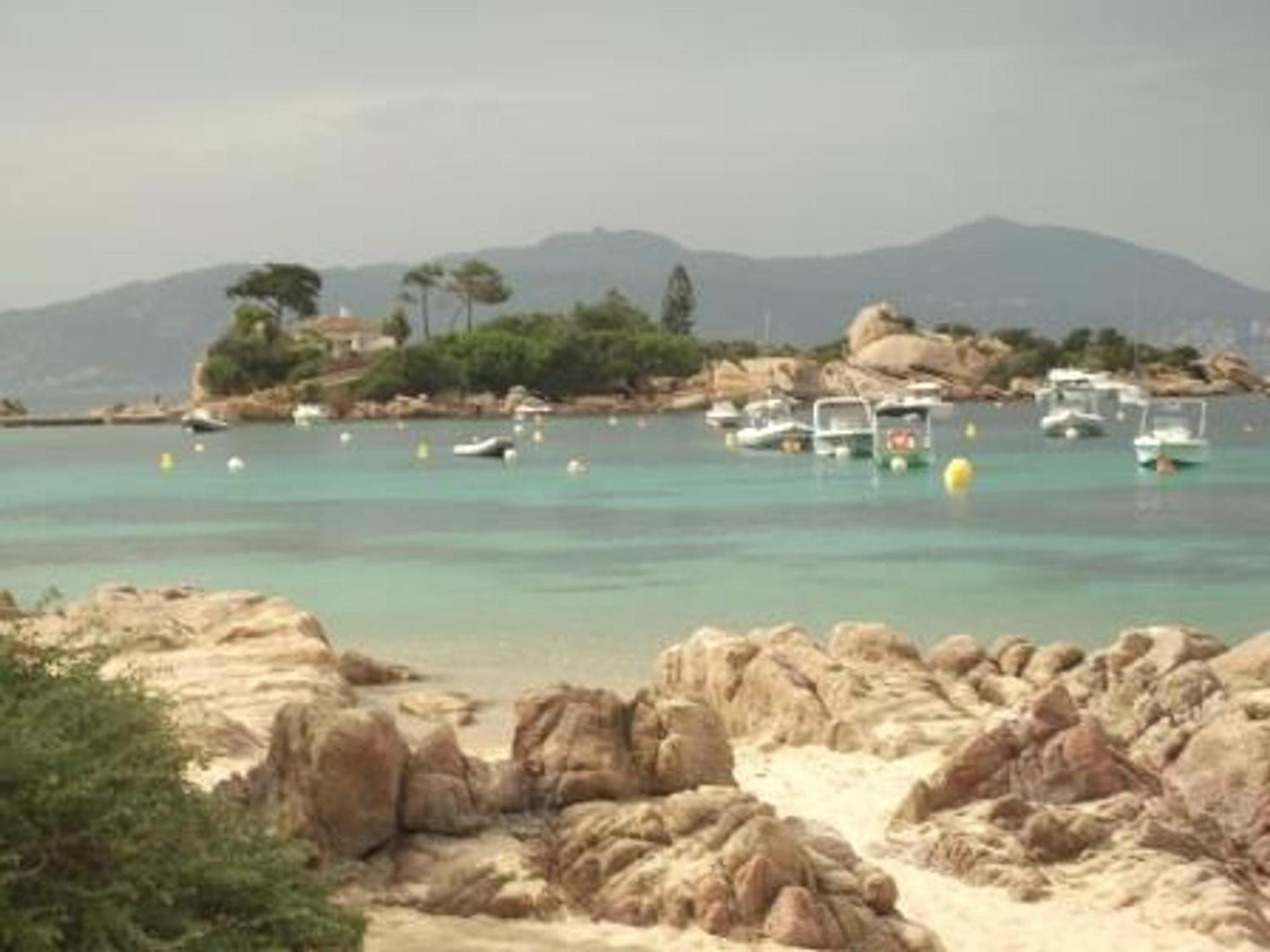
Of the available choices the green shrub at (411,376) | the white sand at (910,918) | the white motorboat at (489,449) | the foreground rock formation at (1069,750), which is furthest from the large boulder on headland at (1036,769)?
the green shrub at (411,376)

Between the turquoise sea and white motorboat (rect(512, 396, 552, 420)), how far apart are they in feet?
137

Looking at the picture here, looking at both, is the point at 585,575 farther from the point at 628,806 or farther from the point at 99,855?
the point at 99,855

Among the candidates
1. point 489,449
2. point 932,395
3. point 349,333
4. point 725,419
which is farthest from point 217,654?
point 349,333

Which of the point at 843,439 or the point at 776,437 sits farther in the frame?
the point at 776,437

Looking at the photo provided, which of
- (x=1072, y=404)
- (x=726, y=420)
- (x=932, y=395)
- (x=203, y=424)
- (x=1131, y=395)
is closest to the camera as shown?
(x=726, y=420)

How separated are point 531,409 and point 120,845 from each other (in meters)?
126

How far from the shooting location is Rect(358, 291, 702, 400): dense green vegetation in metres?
144

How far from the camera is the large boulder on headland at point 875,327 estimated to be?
165500mm

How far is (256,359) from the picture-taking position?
146 meters

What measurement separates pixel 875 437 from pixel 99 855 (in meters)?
70.3

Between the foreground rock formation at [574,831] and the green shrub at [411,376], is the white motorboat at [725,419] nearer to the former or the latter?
the green shrub at [411,376]

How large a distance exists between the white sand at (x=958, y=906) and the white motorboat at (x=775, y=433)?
7401 centimetres

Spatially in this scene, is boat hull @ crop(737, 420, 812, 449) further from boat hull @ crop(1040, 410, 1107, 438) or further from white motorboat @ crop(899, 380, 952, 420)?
white motorboat @ crop(899, 380, 952, 420)

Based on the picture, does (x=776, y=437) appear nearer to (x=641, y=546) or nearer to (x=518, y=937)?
(x=641, y=546)
